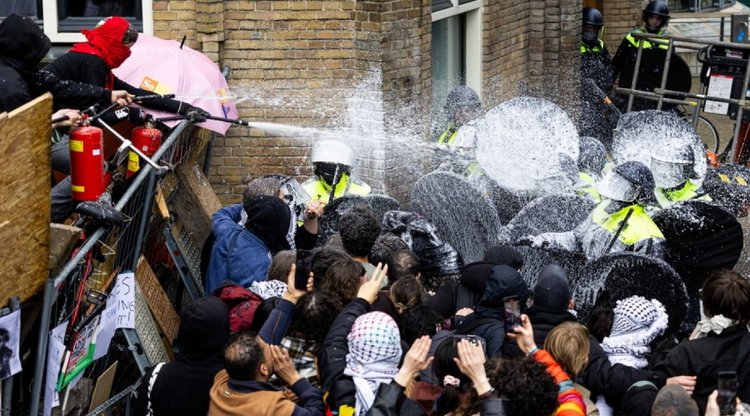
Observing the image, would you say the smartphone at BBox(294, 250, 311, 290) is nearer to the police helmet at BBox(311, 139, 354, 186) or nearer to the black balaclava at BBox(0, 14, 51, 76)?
the black balaclava at BBox(0, 14, 51, 76)

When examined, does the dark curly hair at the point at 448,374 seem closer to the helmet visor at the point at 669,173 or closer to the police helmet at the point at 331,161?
the police helmet at the point at 331,161

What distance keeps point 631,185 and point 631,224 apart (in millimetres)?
239

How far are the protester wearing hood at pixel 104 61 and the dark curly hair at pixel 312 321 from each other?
2.44 metres

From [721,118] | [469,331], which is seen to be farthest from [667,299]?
[721,118]

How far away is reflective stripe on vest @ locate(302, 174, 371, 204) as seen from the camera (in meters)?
8.94

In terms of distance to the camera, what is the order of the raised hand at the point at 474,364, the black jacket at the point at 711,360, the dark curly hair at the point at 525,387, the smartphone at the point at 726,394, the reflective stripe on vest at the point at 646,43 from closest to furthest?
the dark curly hair at the point at 525,387
the smartphone at the point at 726,394
the raised hand at the point at 474,364
the black jacket at the point at 711,360
the reflective stripe on vest at the point at 646,43

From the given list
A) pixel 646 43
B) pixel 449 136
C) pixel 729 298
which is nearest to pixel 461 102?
pixel 449 136

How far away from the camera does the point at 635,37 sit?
1462 centimetres

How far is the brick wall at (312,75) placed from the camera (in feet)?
33.3

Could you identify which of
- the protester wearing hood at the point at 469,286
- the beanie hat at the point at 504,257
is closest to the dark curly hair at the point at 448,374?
the protester wearing hood at the point at 469,286

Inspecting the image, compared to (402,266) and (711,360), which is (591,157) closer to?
(402,266)

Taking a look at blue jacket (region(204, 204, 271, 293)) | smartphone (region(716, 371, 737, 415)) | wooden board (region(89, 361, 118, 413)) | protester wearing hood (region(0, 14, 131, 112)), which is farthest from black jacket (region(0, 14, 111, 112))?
smartphone (region(716, 371, 737, 415))

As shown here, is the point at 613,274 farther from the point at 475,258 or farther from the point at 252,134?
the point at 252,134

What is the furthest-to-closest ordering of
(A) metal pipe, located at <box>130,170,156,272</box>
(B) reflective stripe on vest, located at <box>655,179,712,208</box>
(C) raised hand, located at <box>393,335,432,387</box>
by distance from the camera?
(B) reflective stripe on vest, located at <box>655,179,712,208</box>, (A) metal pipe, located at <box>130,170,156,272</box>, (C) raised hand, located at <box>393,335,432,387</box>
